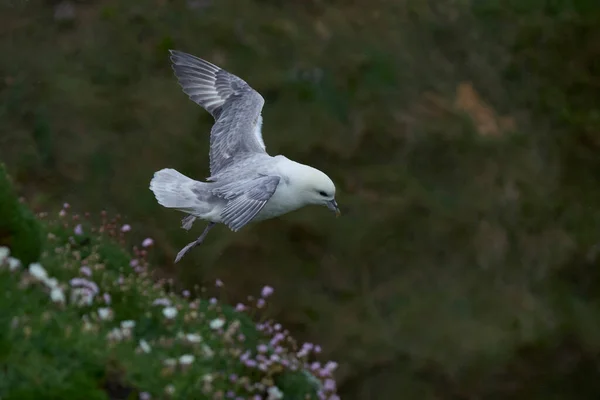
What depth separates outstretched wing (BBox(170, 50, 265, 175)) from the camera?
7250 millimetres

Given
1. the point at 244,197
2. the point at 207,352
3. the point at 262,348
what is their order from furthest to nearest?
the point at 244,197 < the point at 262,348 < the point at 207,352

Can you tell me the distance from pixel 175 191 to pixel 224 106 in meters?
1.44

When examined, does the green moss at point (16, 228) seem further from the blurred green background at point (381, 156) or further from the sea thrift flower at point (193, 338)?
the blurred green background at point (381, 156)

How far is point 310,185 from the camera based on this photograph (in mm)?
6270

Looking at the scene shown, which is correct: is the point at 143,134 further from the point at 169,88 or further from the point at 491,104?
the point at 491,104

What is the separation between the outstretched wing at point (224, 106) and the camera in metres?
7.25


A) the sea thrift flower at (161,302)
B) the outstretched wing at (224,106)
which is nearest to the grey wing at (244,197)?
the sea thrift flower at (161,302)

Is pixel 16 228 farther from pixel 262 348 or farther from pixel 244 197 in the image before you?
pixel 244 197

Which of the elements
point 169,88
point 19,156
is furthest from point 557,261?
point 19,156

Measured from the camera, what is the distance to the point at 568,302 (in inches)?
339

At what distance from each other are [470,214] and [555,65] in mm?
1827

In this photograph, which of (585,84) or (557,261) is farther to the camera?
(585,84)

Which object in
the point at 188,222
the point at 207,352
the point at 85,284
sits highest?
the point at 188,222

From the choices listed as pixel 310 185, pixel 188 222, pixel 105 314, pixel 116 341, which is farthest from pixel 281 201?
pixel 116 341
